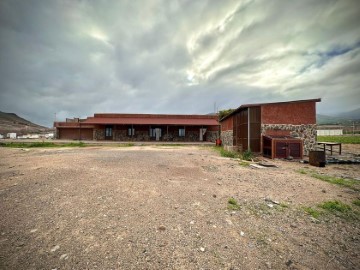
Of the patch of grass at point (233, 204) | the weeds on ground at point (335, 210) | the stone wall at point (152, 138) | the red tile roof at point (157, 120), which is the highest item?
the red tile roof at point (157, 120)

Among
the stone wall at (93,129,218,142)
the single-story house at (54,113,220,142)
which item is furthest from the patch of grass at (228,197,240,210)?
the stone wall at (93,129,218,142)

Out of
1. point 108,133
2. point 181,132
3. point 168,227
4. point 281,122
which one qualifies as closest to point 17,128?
point 108,133

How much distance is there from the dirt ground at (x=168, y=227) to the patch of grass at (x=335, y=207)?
0.22 meters

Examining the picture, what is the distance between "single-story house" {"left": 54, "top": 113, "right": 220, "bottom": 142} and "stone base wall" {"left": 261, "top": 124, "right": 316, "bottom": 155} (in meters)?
14.7

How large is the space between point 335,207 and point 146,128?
2692cm

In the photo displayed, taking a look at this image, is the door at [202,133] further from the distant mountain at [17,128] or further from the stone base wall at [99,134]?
the distant mountain at [17,128]

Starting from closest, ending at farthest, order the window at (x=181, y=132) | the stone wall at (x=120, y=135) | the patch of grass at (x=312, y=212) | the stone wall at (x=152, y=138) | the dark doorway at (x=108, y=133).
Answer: the patch of grass at (x=312, y=212), the stone wall at (x=120, y=135), the stone wall at (x=152, y=138), the dark doorway at (x=108, y=133), the window at (x=181, y=132)

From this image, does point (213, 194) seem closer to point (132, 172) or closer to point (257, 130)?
point (132, 172)

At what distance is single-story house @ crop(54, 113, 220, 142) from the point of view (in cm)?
2848

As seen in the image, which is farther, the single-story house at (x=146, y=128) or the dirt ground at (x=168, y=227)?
the single-story house at (x=146, y=128)

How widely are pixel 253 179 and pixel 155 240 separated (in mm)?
5115

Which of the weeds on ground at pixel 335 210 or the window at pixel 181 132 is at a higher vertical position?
the window at pixel 181 132

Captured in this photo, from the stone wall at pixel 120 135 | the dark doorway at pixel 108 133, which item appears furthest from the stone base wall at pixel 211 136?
the dark doorway at pixel 108 133

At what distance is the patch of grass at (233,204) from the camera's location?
4.21m
